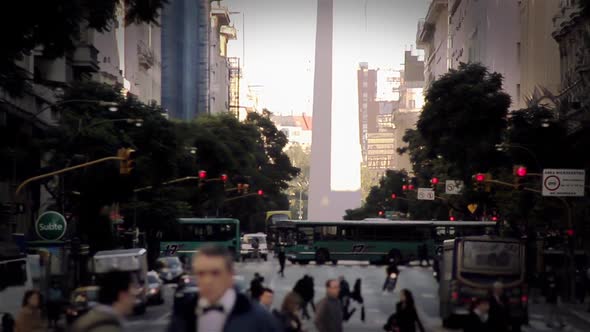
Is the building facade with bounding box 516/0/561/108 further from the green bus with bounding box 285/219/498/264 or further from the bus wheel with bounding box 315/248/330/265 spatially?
the bus wheel with bounding box 315/248/330/265

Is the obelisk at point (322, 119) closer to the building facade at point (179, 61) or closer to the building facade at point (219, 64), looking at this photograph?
the building facade at point (179, 61)

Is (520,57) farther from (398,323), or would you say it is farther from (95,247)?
(398,323)

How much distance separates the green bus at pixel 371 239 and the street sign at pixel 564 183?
93.3 ft

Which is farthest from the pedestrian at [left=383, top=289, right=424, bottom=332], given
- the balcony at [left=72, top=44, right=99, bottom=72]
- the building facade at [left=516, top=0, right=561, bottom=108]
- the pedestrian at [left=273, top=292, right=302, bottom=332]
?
the balcony at [left=72, top=44, right=99, bottom=72]

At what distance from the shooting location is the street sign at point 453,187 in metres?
87.2

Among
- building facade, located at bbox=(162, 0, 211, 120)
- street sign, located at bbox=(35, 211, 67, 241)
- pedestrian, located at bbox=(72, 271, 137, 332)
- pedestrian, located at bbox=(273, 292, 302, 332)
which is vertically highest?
building facade, located at bbox=(162, 0, 211, 120)

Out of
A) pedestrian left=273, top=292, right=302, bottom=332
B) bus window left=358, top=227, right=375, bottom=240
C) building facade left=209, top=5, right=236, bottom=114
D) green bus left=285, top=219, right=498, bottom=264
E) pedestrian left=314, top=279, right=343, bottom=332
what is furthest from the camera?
building facade left=209, top=5, right=236, bottom=114

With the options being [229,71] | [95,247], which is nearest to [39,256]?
[95,247]

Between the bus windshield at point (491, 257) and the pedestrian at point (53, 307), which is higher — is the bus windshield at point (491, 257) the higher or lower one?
the higher one

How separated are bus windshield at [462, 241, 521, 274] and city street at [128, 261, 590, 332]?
5.84 ft

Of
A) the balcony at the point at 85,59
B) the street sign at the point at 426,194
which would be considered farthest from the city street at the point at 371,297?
the street sign at the point at 426,194

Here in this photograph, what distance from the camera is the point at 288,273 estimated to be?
69.6 meters

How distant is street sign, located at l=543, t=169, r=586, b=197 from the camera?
50375 millimetres

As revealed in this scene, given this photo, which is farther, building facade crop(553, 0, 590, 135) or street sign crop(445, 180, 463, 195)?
street sign crop(445, 180, 463, 195)
